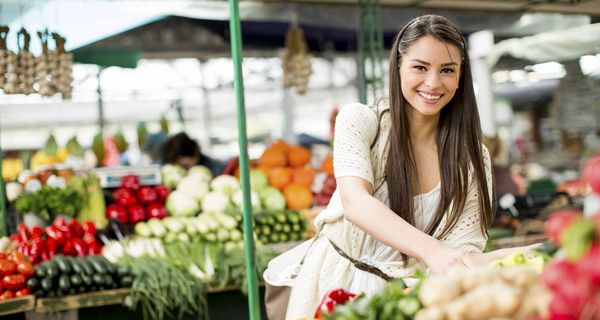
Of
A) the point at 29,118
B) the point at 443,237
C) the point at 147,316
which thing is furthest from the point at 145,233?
the point at 29,118

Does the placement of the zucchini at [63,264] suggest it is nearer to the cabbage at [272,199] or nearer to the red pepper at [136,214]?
the red pepper at [136,214]

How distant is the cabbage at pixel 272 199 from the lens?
6039 millimetres

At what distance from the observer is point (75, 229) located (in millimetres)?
5184

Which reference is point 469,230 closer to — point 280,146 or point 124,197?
point 124,197

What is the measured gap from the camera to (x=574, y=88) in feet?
26.5

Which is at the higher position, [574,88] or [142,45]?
[142,45]

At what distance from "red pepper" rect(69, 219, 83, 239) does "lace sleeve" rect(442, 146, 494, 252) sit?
348 centimetres

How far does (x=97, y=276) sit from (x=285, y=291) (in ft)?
7.00

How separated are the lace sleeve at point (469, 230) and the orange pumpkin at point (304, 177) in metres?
3.96

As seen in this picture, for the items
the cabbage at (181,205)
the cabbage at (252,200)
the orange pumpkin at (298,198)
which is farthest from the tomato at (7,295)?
the orange pumpkin at (298,198)

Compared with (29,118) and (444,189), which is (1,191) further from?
(29,118)

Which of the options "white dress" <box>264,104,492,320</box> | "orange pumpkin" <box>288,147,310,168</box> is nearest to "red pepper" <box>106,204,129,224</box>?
"orange pumpkin" <box>288,147,310,168</box>

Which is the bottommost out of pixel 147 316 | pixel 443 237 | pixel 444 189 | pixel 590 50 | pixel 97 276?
pixel 147 316

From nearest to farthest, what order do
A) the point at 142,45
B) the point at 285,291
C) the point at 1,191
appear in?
1. the point at 285,291
2. the point at 1,191
3. the point at 142,45
